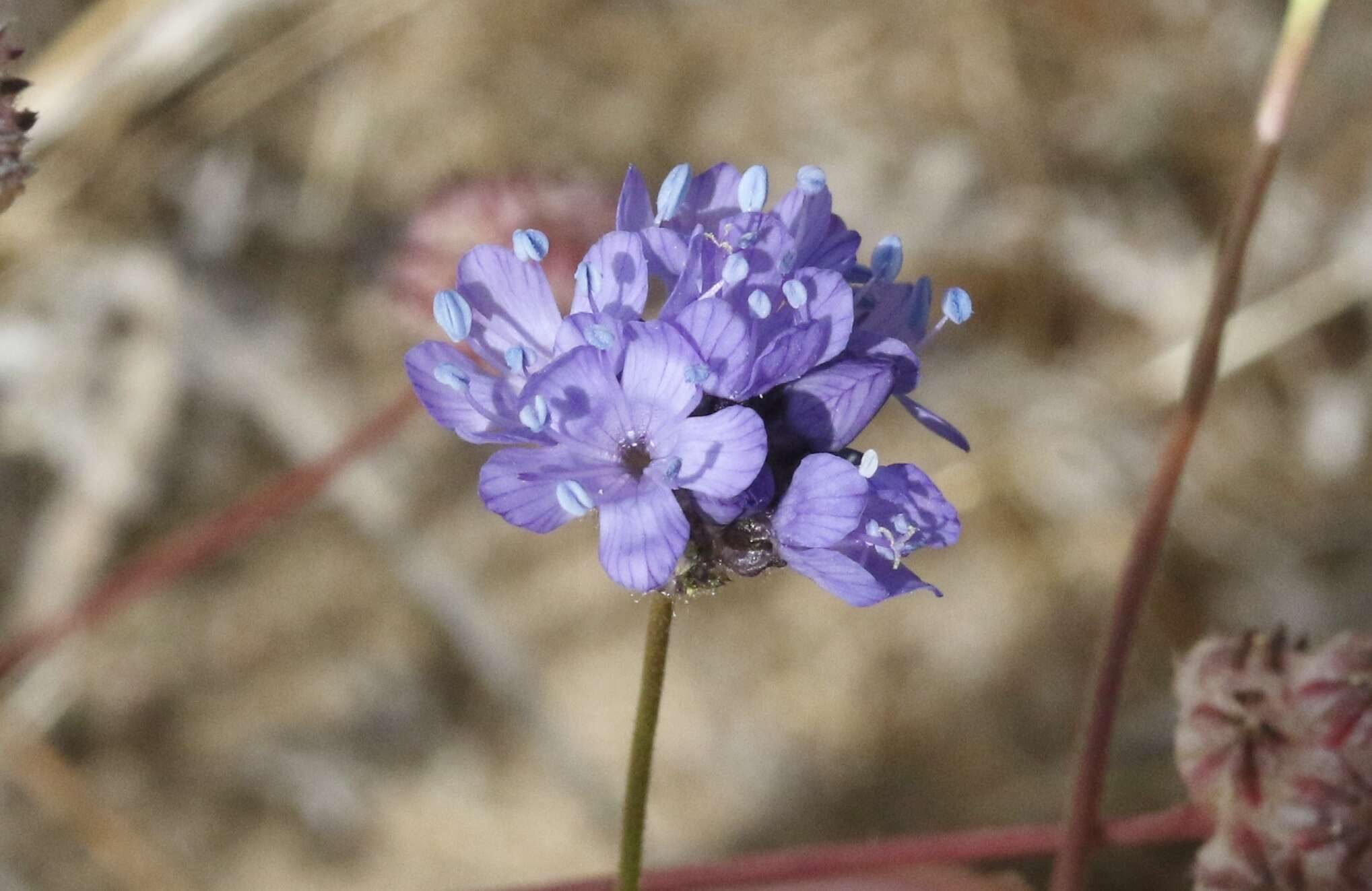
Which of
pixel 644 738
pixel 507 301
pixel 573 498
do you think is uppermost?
pixel 507 301

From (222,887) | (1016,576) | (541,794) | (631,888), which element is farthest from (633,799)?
(1016,576)

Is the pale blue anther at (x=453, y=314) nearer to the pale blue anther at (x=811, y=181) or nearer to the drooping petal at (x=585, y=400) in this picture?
the drooping petal at (x=585, y=400)

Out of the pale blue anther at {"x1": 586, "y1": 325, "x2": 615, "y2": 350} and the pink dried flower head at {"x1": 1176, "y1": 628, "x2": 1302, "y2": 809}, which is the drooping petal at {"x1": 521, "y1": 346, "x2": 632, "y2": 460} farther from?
the pink dried flower head at {"x1": 1176, "y1": 628, "x2": 1302, "y2": 809}

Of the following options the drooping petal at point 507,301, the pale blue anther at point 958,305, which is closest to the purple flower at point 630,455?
the drooping petal at point 507,301

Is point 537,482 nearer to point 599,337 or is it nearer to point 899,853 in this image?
point 599,337

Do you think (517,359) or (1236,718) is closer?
(517,359)

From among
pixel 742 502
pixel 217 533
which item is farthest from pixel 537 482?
pixel 217 533


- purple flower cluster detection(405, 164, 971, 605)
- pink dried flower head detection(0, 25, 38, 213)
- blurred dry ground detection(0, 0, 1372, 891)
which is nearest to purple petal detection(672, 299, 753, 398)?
purple flower cluster detection(405, 164, 971, 605)
